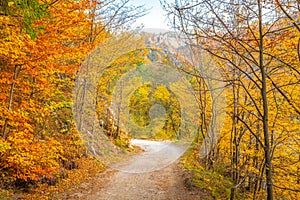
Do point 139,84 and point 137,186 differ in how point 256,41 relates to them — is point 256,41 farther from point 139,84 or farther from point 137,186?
point 139,84

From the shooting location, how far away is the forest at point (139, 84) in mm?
3242

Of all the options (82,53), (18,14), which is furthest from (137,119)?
(18,14)

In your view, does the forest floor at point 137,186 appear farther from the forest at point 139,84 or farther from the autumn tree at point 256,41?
the autumn tree at point 256,41

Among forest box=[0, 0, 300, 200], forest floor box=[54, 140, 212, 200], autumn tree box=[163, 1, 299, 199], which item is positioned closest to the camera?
autumn tree box=[163, 1, 299, 199]

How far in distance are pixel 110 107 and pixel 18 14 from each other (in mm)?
10024

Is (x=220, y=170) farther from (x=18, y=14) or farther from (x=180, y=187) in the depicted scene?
(x=18, y=14)

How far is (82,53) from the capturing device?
6.01 meters

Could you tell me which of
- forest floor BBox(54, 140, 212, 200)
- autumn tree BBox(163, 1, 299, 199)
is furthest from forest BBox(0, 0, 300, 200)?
forest floor BBox(54, 140, 212, 200)

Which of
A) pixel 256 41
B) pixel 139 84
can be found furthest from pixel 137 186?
pixel 139 84

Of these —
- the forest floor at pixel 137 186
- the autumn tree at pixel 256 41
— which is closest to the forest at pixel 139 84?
the autumn tree at pixel 256 41

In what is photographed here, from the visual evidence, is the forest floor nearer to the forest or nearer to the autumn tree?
the forest

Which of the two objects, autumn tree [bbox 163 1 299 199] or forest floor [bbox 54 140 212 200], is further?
forest floor [bbox 54 140 212 200]

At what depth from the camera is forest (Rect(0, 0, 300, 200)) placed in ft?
10.6

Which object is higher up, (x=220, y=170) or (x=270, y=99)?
(x=270, y=99)
